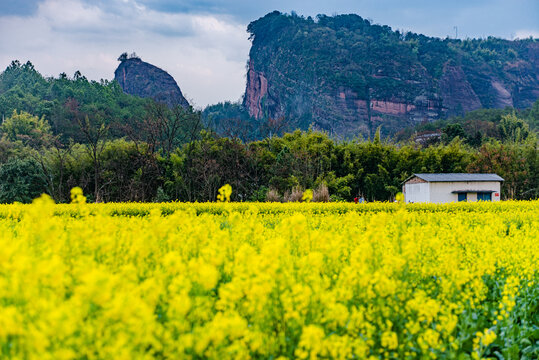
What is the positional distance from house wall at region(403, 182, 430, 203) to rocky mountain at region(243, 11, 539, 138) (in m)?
56.9

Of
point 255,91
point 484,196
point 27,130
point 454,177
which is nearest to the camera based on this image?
point 454,177

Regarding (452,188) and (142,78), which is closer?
(452,188)

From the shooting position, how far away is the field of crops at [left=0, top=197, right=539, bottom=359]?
2.05m

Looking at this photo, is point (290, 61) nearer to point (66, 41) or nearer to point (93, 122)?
point (93, 122)

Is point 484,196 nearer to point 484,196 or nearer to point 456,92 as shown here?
point 484,196

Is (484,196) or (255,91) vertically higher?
(255,91)

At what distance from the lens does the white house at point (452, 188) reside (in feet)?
70.8

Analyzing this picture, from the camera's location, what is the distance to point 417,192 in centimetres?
2242

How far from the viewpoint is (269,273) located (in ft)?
9.04

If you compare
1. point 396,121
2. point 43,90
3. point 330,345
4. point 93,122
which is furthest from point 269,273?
point 396,121

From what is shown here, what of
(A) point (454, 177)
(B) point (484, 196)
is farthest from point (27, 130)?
(B) point (484, 196)

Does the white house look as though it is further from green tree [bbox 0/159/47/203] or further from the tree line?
green tree [bbox 0/159/47/203]

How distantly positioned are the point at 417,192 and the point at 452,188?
71.0 inches

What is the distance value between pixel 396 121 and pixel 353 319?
88.5 m
